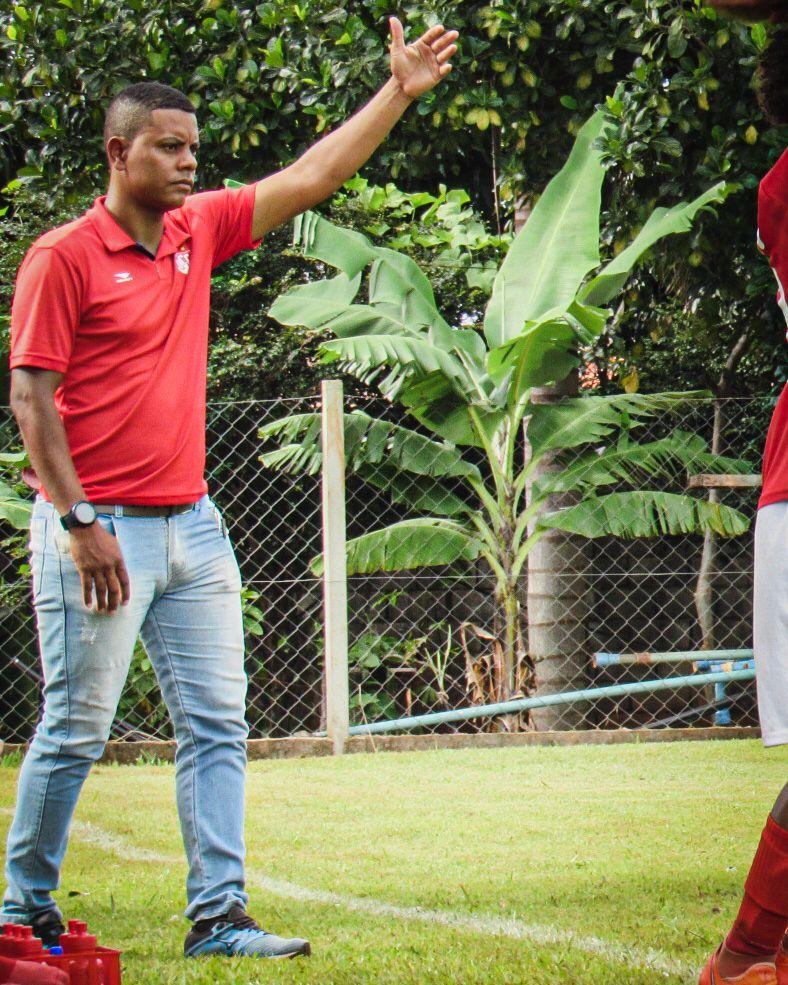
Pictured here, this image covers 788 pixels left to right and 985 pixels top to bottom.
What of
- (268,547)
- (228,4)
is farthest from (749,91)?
(268,547)

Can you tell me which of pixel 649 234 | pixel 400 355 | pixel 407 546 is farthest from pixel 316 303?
pixel 649 234

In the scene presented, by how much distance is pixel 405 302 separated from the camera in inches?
369

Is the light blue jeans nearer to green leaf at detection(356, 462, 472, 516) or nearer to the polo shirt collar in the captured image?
the polo shirt collar

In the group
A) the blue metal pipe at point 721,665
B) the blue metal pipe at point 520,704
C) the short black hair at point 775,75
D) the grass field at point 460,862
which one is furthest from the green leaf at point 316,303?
the short black hair at point 775,75

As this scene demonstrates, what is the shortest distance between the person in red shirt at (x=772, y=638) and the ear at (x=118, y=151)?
1706 millimetres

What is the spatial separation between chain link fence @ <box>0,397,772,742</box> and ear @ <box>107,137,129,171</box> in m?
5.60

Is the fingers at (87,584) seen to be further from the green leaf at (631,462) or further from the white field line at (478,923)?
the green leaf at (631,462)

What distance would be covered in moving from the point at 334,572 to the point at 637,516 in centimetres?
222

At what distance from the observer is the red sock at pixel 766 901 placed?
286cm

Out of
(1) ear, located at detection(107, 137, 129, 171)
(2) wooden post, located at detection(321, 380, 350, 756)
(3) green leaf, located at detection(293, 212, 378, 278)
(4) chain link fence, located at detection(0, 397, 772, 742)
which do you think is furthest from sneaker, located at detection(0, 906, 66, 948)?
(3) green leaf, located at detection(293, 212, 378, 278)

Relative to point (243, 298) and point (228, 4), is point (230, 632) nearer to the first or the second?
point (228, 4)

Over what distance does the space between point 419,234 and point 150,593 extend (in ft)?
26.1

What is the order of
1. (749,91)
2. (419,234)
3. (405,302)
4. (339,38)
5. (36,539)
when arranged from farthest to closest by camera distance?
(419,234) → (405,302) → (339,38) → (749,91) → (36,539)

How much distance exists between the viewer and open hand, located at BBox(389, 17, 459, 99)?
4.16 meters
